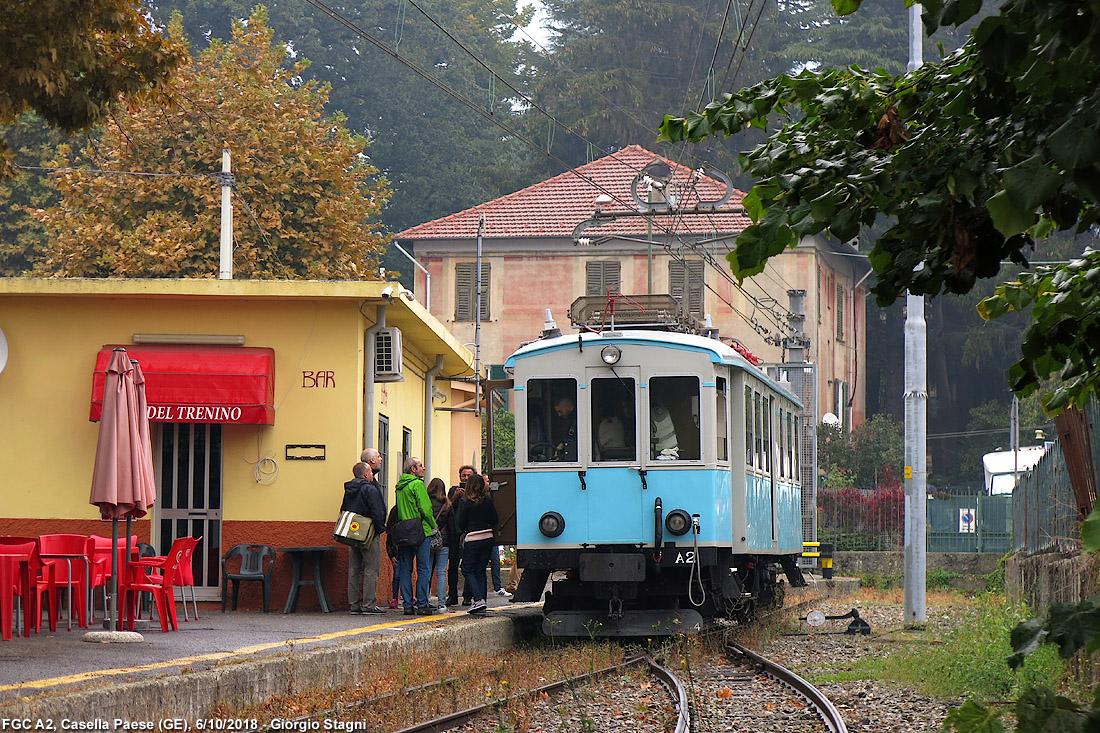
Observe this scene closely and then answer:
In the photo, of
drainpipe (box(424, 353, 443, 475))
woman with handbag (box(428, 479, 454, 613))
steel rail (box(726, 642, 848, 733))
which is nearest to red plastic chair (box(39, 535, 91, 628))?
woman with handbag (box(428, 479, 454, 613))

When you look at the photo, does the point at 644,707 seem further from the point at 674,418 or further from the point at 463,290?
the point at 463,290

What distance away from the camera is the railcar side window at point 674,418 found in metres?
14.8

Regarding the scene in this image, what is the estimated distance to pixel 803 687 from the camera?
1153 cm

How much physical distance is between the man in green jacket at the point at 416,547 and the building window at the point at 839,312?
36057 mm

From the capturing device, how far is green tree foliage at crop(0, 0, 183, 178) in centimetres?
1039

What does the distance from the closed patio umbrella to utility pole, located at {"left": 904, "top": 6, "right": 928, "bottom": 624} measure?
10164 millimetres

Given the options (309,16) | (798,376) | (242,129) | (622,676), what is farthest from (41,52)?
(309,16)

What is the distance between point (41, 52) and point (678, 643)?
811 centimetres

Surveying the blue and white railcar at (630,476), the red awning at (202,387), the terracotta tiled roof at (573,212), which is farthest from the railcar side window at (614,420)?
the terracotta tiled roof at (573,212)

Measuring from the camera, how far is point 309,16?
→ 59.4 meters

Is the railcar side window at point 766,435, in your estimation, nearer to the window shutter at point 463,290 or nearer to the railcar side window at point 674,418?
the railcar side window at point 674,418

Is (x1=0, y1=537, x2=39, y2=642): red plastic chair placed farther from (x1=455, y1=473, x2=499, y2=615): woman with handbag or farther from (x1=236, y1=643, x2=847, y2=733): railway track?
(x1=455, y1=473, x2=499, y2=615): woman with handbag

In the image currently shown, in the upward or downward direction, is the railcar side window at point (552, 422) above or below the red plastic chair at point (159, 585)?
above

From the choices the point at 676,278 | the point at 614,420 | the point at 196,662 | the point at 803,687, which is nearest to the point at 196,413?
the point at 614,420
